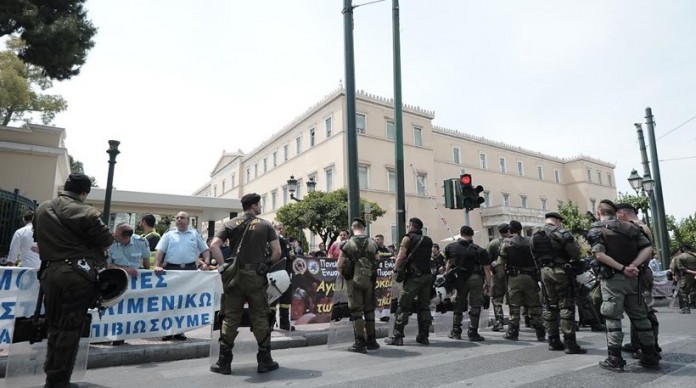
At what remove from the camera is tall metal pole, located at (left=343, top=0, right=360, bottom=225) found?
8.91 meters

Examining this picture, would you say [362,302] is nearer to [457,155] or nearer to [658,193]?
[658,193]

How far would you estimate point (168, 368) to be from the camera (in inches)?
219

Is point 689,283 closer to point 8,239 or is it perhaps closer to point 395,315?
point 395,315

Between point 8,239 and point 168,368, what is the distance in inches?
323

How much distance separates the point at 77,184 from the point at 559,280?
576 centimetres

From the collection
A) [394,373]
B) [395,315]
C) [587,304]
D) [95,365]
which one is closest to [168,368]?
[95,365]

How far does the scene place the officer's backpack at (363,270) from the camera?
641 cm

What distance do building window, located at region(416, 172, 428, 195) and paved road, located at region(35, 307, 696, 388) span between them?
105ft

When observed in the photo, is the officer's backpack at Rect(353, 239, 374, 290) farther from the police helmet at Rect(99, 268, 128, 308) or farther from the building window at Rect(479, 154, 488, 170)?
the building window at Rect(479, 154, 488, 170)

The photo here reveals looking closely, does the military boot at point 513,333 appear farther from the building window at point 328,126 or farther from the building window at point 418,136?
the building window at point 418,136

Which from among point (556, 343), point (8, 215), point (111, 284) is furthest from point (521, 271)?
point (8, 215)

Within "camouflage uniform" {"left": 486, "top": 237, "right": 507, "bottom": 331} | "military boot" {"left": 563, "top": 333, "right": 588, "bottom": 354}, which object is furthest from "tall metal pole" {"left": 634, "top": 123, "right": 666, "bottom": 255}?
"military boot" {"left": 563, "top": 333, "right": 588, "bottom": 354}

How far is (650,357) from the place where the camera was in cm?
493

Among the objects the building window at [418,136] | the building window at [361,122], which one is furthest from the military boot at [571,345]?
the building window at [418,136]
